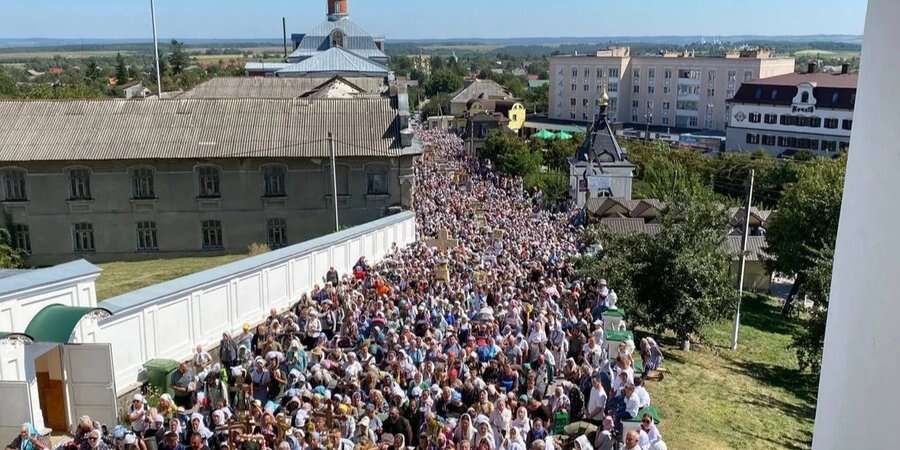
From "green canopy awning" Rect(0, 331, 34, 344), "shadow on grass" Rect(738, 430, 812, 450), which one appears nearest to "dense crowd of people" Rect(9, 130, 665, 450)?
"green canopy awning" Rect(0, 331, 34, 344)

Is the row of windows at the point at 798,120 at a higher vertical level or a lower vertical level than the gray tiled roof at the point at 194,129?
lower

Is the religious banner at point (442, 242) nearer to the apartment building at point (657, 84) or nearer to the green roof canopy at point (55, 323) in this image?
the green roof canopy at point (55, 323)

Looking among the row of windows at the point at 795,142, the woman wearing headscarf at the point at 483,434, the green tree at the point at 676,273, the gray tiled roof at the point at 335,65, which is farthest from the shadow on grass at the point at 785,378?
the row of windows at the point at 795,142

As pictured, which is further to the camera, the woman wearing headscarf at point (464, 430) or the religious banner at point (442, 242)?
the religious banner at point (442, 242)

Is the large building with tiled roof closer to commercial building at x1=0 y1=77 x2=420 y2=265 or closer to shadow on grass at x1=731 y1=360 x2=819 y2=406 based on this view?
commercial building at x1=0 y1=77 x2=420 y2=265

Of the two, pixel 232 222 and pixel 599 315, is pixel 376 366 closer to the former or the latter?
pixel 599 315

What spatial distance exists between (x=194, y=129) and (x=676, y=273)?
21.0 meters

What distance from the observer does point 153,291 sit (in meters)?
13.2

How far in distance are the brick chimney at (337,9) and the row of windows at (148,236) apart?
6611 cm

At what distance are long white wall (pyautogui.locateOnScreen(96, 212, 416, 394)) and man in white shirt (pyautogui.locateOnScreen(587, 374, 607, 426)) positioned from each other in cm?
713

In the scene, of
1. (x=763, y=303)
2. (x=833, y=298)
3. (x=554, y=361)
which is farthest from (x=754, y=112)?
(x=833, y=298)

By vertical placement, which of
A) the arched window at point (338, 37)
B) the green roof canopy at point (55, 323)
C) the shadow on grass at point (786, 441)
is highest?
the arched window at point (338, 37)

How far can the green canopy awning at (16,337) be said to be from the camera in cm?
1006

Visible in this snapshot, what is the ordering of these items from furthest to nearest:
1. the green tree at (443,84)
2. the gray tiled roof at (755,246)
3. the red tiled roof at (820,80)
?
the green tree at (443,84) < the red tiled roof at (820,80) < the gray tiled roof at (755,246)
